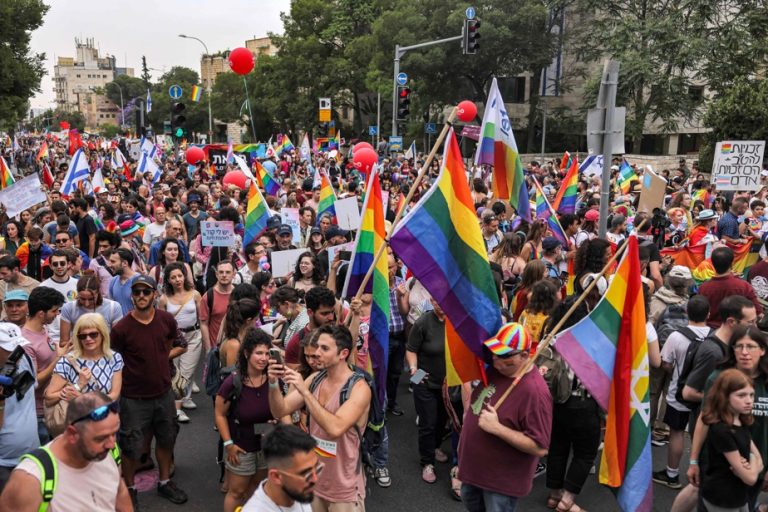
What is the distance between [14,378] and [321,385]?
5.41 feet

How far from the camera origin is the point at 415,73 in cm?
3816

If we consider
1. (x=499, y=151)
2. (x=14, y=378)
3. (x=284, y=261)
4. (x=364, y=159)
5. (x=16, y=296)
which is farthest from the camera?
(x=364, y=159)

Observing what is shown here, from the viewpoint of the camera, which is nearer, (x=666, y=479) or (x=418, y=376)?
(x=418, y=376)

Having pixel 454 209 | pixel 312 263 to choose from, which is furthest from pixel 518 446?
pixel 312 263

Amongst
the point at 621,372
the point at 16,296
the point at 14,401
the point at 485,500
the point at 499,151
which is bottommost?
the point at 485,500

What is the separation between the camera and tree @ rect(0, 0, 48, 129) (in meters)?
25.5

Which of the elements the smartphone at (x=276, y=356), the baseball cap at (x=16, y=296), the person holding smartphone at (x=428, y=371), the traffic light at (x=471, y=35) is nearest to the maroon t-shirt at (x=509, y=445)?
the smartphone at (x=276, y=356)

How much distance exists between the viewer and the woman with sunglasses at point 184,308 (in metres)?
6.34

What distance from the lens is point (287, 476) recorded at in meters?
2.86

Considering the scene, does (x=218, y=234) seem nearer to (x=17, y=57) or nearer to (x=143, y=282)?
(x=143, y=282)

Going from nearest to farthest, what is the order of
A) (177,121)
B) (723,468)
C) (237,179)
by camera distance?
(723,468) < (237,179) < (177,121)

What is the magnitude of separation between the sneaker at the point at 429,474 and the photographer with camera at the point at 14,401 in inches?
117

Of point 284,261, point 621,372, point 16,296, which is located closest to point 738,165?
point 284,261

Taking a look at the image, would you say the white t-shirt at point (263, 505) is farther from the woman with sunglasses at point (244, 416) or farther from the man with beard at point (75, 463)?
the woman with sunglasses at point (244, 416)
